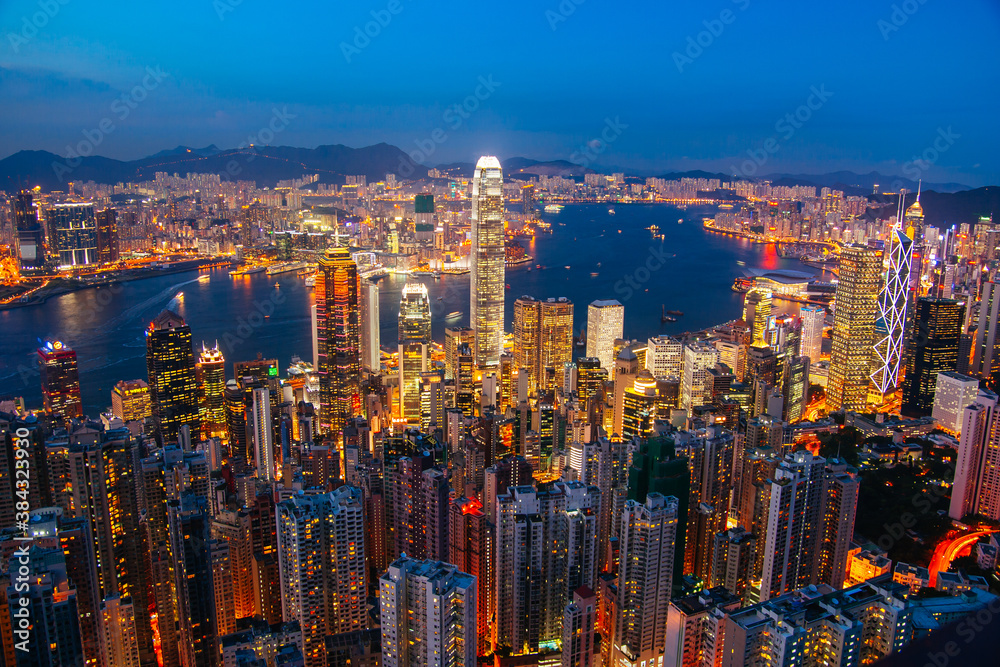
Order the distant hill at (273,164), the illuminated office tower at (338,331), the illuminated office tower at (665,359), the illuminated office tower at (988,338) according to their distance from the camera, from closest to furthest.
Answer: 1. the illuminated office tower at (338,331)
2. the illuminated office tower at (988,338)
3. the illuminated office tower at (665,359)
4. the distant hill at (273,164)

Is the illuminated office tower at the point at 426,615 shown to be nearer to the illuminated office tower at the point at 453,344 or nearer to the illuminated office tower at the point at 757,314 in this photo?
the illuminated office tower at the point at 453,344

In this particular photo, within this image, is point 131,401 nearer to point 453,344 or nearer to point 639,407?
point 453,344

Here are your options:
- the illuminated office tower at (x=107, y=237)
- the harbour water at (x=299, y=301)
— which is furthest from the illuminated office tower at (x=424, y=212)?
the illuminated office tower at (x=107, y=237)

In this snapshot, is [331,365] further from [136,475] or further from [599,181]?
[599,181]

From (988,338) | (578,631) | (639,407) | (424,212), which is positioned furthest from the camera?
(424,212)

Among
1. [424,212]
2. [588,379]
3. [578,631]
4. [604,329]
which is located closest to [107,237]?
[424,212]

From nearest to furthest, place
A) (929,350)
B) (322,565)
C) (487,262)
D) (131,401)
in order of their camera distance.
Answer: (322,565) < (131,401) < (929,350) < (487,262)
